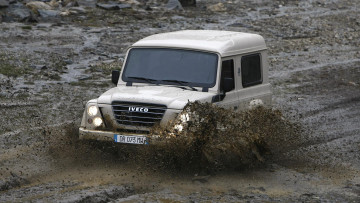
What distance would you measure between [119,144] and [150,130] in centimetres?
49

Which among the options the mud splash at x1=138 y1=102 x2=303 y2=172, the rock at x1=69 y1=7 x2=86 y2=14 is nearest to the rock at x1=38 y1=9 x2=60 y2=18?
the rock at x1=69 y1=7 x2=86 y2=14

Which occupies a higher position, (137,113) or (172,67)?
(172,67)

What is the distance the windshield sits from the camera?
11.2 metres

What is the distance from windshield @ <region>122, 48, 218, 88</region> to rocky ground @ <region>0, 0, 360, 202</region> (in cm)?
130

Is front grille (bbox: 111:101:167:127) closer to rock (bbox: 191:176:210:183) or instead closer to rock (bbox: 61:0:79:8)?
rock (bbox: 191:176:210:183)

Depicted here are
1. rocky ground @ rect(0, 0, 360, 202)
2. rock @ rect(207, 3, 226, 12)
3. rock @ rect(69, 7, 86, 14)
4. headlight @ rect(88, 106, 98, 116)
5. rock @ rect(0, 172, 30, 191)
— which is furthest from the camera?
rock @ rect(207, 3, 226, 12)

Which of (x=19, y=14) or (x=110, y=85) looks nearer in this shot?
(x=110, y=85)

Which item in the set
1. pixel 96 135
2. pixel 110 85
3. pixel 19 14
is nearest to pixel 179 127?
pixel 96 135

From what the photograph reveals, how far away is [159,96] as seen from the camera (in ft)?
34.3

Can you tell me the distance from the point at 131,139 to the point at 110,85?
8.84 metres

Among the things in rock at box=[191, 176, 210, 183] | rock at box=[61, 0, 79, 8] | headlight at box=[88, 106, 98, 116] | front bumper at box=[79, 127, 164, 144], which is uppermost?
headlight at box=[88, 106, 98, 116]

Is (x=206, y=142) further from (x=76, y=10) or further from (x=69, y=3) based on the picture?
(x=69, y=3)

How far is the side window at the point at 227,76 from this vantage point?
11078mm

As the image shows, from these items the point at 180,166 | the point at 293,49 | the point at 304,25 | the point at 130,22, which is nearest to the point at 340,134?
the point at 180,166
